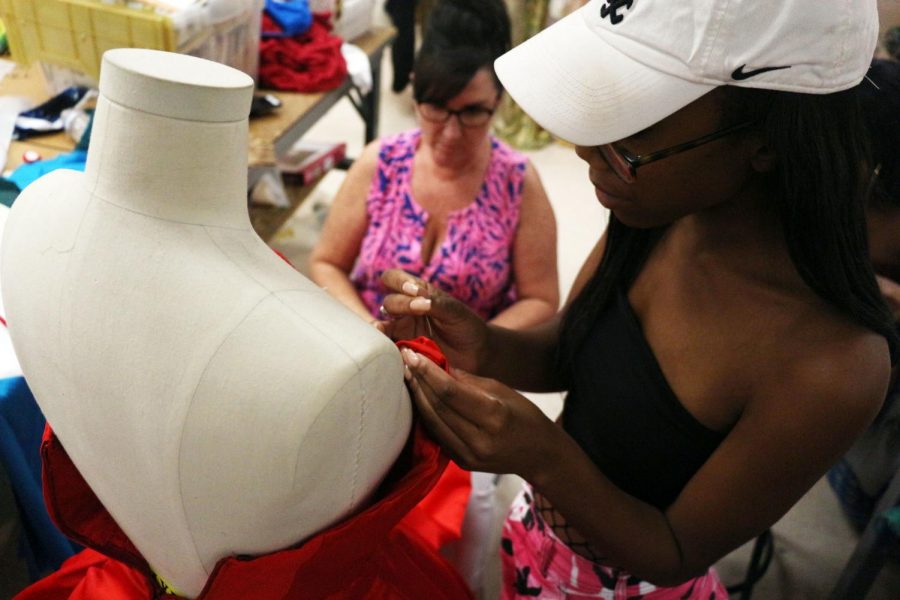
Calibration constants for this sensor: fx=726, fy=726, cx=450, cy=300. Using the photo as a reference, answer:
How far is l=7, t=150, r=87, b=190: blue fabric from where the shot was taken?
57.4 inches

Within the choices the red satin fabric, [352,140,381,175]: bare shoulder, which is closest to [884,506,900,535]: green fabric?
the red satin fabric

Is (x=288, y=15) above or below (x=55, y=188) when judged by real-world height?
below

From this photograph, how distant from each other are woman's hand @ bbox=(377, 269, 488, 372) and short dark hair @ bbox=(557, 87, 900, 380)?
1.33 ft

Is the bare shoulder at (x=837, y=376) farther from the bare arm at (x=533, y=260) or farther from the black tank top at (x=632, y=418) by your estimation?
the bare arm at (x=533, y=260)

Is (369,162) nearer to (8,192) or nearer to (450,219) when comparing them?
(450,219)

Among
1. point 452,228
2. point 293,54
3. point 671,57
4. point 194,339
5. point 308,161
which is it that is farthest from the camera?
point 308,161

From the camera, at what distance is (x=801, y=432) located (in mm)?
759

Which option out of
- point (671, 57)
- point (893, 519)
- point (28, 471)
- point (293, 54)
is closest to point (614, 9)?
point (671, 57)

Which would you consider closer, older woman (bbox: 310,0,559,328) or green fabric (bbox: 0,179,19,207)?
green fabric (bbox: 0,179,19,207)

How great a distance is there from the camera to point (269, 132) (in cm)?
189

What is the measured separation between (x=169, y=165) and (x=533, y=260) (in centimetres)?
131

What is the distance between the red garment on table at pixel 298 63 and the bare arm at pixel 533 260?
0.77 metres

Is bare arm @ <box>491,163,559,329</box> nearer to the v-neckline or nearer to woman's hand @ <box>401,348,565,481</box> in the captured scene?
the v-neckline

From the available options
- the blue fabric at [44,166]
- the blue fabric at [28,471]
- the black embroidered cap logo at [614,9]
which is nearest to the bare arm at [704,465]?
the black embroidered cap logo at [614,9]
